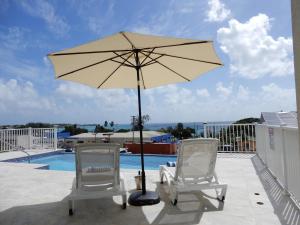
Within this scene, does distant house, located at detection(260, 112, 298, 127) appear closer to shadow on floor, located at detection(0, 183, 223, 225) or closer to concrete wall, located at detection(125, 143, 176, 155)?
concrete wall, located at detection(125, 143, 176, 155)

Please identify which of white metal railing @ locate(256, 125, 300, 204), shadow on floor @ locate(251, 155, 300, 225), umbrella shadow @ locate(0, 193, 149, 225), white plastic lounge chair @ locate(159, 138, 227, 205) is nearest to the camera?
shadow on floor @ locate(251, 155, 300, 225)

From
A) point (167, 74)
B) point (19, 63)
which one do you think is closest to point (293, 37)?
point (167, 74)

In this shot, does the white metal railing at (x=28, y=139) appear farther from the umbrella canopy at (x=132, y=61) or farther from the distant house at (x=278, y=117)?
the distant house at (x=278, y=117)

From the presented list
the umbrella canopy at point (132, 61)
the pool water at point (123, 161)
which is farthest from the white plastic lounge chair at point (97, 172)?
the pool water at point (123, 161)

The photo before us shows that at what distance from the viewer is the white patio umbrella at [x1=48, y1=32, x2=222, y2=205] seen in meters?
3.53

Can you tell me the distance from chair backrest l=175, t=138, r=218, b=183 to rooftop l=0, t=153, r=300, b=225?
0.42 metres

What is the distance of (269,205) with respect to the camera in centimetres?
388

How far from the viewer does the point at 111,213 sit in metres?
3.77

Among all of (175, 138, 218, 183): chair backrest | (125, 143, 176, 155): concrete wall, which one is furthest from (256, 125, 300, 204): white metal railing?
(125, 143, 176, 155): concrete wall

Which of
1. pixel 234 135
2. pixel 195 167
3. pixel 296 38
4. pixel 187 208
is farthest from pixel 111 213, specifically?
pixel 234 135

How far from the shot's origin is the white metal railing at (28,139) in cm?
1244

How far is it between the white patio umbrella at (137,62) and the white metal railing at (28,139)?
29.4 ft

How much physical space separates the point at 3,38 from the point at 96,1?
7.41 meters

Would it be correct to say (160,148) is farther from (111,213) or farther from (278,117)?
(111,213)
